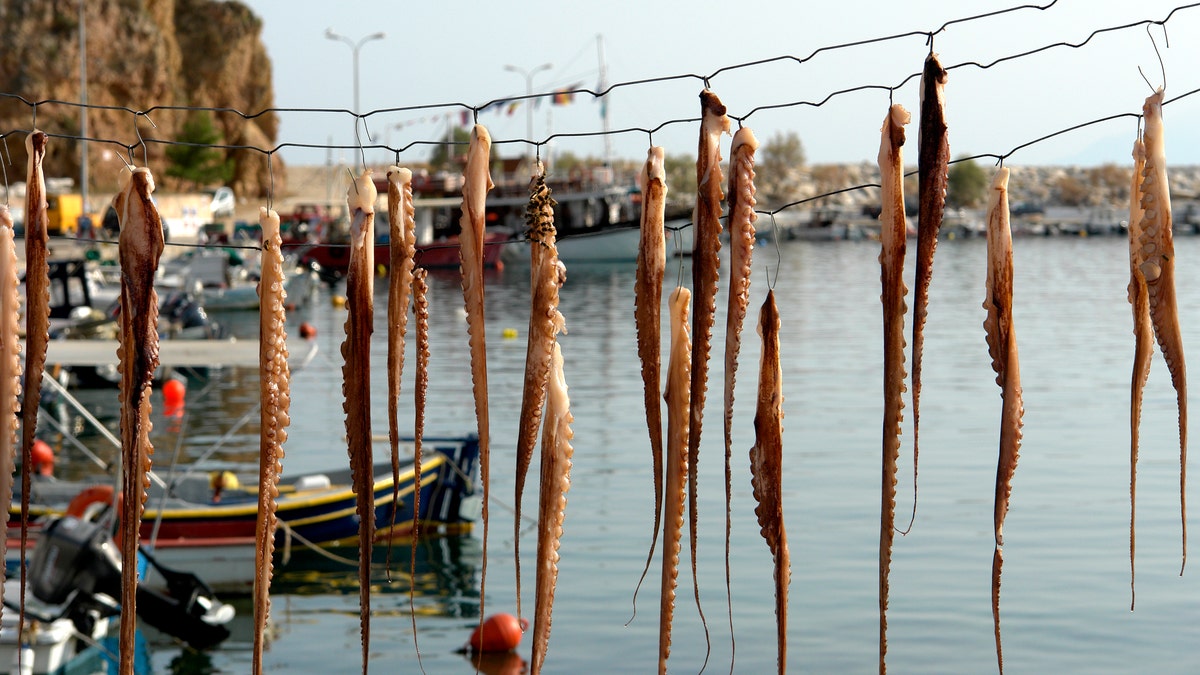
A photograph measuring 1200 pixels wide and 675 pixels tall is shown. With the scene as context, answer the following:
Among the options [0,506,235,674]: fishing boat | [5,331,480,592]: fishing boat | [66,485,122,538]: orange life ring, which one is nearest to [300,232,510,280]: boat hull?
[5,331,480,592]: fishing boat

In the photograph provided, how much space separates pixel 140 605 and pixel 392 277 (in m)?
12.7

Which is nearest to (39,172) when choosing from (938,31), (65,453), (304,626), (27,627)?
(938,31)

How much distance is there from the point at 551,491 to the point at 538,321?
47 cm

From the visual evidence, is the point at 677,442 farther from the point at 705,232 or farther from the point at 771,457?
the point at 705,232

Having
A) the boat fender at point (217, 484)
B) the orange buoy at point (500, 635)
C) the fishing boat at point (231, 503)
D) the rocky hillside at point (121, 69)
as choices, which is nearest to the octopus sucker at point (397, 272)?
the fishing boat at point (231, 503)

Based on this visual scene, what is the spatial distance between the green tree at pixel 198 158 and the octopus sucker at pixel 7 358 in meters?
104

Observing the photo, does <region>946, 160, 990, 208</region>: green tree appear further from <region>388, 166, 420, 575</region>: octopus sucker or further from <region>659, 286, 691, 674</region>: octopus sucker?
<region>388, 166, 420, 575</region>: octopus sucker

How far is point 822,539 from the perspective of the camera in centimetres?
2117

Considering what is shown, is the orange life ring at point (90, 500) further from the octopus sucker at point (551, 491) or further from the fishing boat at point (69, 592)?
the octopus sucker at point (551, 491)

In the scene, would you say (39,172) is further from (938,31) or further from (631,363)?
(631,363)

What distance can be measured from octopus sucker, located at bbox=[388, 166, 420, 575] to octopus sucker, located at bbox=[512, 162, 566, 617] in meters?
0.33

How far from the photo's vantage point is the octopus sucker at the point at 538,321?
3812 millimetres

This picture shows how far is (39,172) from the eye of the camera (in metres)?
3.90

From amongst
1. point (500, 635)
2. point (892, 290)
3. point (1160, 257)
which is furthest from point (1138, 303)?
point (500, 635)
